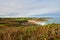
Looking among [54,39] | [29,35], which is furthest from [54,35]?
[29,35]

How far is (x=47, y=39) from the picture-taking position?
40.9 feet

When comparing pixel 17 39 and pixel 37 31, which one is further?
pixel 37 31

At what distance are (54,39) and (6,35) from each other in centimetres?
279

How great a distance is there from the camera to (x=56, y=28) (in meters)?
14.2

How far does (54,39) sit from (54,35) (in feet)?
1.48

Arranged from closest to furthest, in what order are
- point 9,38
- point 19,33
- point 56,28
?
point 9,38 < point 19,33 < point 56,28

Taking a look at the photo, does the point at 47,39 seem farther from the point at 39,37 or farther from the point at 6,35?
the point at 6,35

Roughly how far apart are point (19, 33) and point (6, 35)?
0.95m

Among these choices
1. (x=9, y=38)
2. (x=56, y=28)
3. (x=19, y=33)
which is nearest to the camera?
(x=9, y=38)

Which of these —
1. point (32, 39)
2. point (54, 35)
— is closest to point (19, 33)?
point (32, 39)

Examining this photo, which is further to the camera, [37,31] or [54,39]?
[37,31]

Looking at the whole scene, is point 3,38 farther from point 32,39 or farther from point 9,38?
point 32,39

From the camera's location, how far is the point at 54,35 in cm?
1305

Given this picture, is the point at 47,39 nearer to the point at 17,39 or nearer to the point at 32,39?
the point at 32,39
